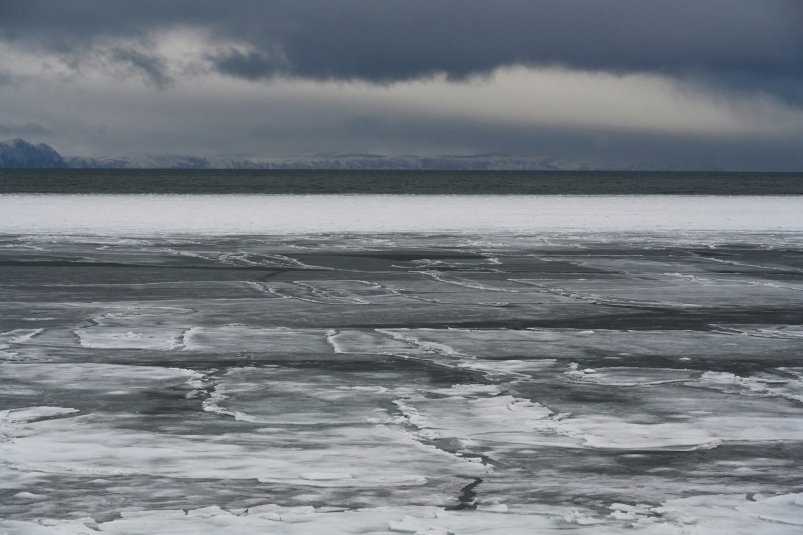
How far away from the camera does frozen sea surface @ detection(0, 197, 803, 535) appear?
15.1ft

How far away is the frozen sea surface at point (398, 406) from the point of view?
459 centimetres

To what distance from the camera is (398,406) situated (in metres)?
6.71

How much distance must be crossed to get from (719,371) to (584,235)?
63.4 ft

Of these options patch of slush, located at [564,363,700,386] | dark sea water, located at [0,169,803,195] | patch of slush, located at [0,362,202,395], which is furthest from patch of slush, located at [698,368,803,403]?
dark sea water, located at [0,169,803,195]

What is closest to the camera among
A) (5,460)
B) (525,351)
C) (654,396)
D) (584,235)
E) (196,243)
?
(5,460)

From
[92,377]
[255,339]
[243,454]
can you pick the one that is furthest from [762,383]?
[92,377]

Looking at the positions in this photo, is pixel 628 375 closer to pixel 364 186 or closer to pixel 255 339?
pixel 255 339

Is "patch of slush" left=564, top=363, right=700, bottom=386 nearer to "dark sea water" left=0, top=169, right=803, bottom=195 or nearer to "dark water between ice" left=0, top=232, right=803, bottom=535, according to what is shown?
"dark water between ice" left=0, top=232, right=803, bottom=535

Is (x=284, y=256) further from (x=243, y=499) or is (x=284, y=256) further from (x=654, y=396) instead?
(x=243, y=499)

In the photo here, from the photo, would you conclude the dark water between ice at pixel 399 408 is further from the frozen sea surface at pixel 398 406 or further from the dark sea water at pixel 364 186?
the dark sea water at pixel 364 186

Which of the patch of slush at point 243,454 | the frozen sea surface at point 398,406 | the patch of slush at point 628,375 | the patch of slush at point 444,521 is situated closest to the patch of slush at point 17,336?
the frozen sea surface at point 398,406

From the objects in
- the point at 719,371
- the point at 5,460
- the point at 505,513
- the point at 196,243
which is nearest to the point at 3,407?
the point at 5,460

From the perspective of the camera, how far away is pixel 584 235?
27.2 metres

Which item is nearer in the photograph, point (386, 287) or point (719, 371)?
point (719, 371)
